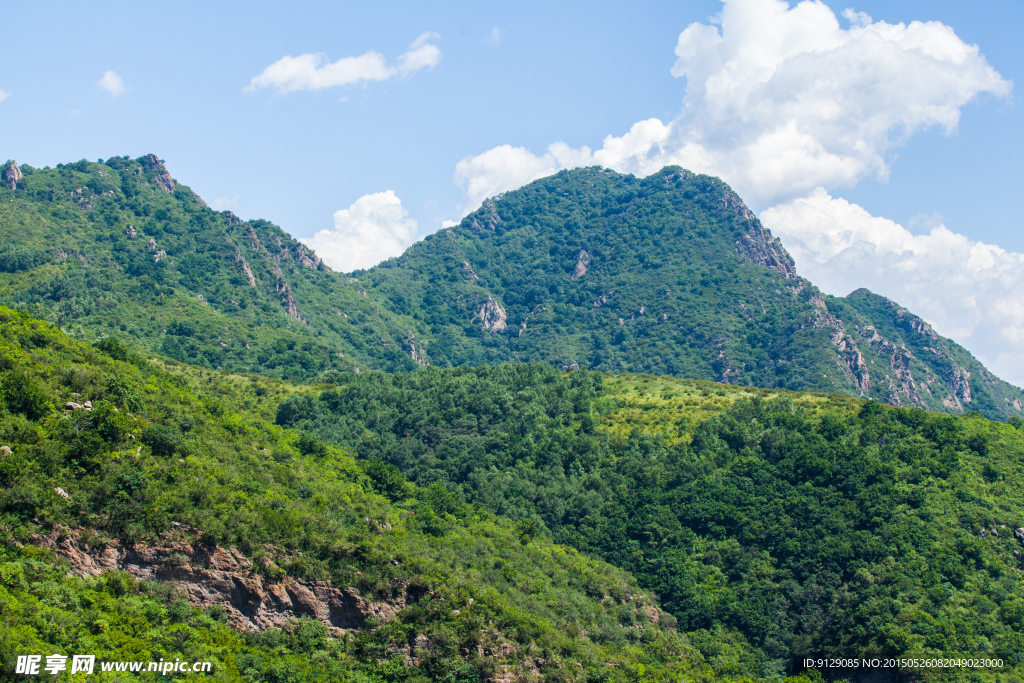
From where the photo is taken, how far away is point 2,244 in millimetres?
151750

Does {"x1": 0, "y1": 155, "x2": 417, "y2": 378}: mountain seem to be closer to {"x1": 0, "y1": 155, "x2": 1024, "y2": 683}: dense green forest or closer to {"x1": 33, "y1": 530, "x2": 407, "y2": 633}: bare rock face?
{"x1": 0, "y1": 155, "x2": 1024, "y2": 683}: dense green forest

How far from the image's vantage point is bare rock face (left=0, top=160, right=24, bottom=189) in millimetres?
181375

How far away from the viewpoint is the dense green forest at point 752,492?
6981 cm

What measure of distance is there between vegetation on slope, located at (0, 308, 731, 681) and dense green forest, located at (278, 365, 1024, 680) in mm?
11765

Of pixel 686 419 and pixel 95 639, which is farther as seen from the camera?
pixel 686 419

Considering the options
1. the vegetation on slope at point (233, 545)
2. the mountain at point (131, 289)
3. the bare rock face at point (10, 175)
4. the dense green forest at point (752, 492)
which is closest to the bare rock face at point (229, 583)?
the vegetation on slope at point (233, 545)

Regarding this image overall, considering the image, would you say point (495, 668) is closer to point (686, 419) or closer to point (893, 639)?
point (893, 639)

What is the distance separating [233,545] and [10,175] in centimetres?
17854

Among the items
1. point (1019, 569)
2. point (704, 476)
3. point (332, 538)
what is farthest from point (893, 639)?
point (332, 538)

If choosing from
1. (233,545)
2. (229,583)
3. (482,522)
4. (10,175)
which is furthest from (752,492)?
(10,175)

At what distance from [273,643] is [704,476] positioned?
63.1m

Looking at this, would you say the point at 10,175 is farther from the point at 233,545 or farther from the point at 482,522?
the point at 233,545

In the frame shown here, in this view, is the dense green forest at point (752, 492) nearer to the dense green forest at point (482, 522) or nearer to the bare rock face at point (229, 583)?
the dense green forest at point (482, 522)

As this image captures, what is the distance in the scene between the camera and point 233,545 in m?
48.1
